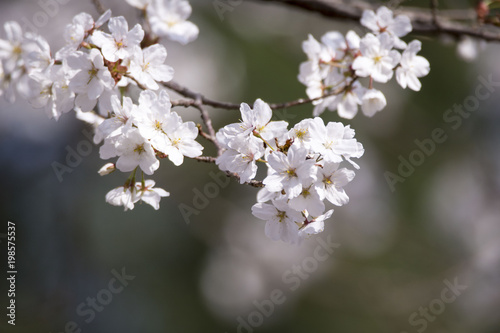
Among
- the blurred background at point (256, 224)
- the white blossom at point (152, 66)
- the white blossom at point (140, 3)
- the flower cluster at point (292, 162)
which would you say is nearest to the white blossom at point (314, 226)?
the flower cluster at point (292, 162)

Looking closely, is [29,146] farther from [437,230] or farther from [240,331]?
[437,230]

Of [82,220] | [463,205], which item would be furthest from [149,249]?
[463,205]

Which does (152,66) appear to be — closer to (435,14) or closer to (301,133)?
(301,133)

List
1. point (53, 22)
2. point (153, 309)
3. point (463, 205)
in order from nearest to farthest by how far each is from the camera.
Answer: point (53, 22), point (153, 309), point (463, 205)

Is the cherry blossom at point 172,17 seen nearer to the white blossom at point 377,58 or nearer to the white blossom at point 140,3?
the white blossom at point 140,3

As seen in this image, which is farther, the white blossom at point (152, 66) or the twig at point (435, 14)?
the twig at point (435, 14)

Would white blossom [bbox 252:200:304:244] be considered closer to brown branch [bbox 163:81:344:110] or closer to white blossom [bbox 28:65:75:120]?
brown branch [bbox 163:81:344:110]

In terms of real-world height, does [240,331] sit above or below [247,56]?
below
